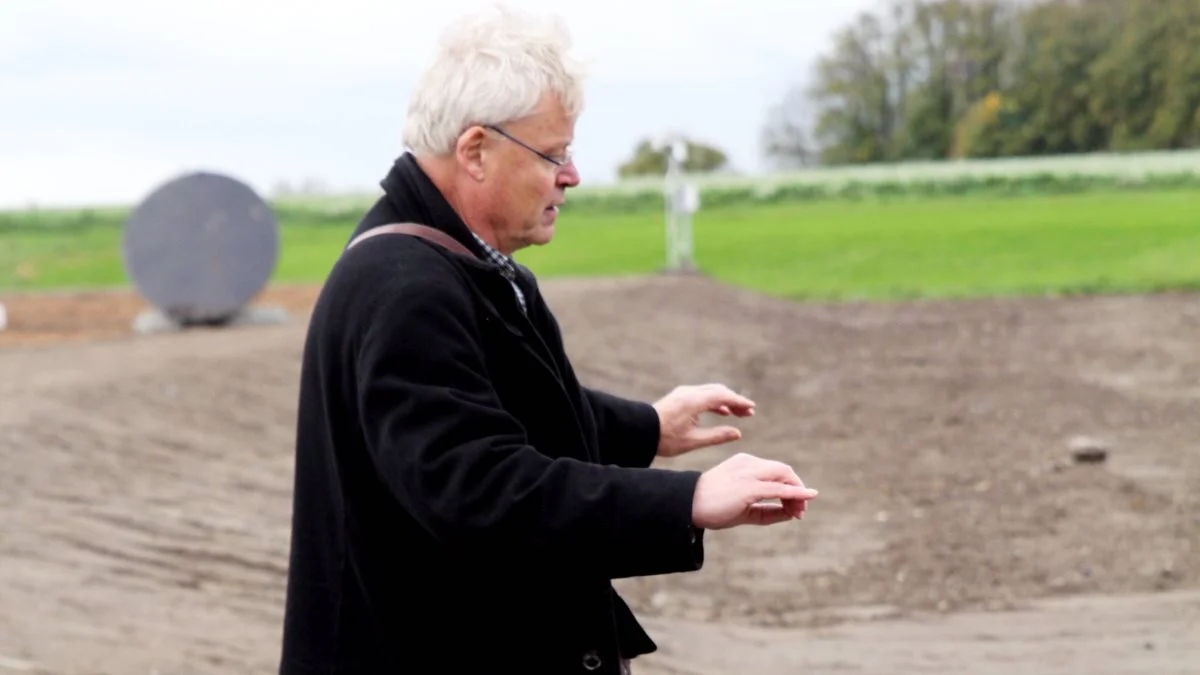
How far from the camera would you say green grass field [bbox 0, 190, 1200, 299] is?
2956 cm

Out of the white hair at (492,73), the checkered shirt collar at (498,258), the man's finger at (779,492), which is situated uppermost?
the white hair at (492,73)

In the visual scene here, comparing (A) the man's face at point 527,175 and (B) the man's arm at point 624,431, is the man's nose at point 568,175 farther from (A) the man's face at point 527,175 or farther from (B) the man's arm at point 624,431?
(B) the man's arm at point 624,431

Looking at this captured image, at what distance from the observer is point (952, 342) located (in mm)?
19000

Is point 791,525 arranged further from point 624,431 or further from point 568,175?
point 568,175

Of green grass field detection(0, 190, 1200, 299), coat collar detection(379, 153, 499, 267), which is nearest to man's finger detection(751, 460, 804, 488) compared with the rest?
coat collar detection(379, 153, 499, 267)

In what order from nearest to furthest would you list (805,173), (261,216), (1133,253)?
(261,216) < (1133,253) < (805,173)

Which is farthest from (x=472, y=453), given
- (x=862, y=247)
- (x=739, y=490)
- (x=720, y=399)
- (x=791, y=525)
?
(x=862, y=247)

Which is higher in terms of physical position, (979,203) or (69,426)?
(69,426)

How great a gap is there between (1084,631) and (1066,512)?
227cm

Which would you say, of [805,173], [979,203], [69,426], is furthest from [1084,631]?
[805,173]

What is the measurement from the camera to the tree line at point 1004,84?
214 ft

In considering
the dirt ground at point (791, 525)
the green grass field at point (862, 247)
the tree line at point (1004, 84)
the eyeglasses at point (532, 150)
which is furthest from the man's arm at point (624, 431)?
the tree line at point (1004, 84)

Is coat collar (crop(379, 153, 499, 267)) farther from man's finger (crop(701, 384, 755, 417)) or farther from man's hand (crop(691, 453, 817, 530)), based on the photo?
man's finger (crop(701, 384, 755, 417))

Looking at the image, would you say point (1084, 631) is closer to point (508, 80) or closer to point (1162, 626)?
point (1162, 626)
